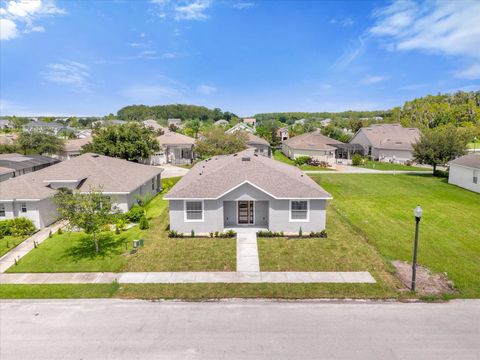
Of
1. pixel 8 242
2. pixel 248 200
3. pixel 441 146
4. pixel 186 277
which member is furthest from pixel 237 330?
pixel 441 146

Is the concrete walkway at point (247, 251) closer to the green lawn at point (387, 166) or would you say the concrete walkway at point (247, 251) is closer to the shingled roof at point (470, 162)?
the shingled roof at point (470, 162)

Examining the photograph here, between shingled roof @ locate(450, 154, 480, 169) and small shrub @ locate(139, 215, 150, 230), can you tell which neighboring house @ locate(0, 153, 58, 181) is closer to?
small shrub @ locate(139, 215, 150, 230)

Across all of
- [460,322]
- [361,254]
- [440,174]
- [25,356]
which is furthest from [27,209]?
[440,174]

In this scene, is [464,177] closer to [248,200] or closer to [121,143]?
[248,200]

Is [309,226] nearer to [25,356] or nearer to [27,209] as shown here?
[25,356]

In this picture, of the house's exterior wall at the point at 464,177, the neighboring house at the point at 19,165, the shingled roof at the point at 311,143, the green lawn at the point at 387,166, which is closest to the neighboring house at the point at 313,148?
the shingled roof at the point at 311,143

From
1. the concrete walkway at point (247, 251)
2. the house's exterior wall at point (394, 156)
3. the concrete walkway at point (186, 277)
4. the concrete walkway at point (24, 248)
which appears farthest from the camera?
the house's exterior wall at point (394, 156)
